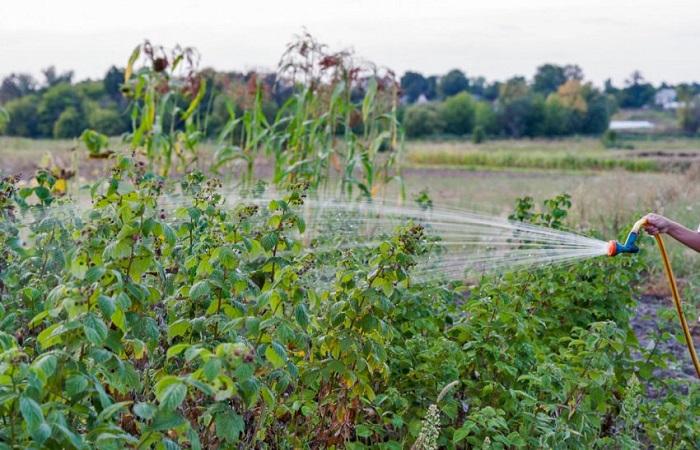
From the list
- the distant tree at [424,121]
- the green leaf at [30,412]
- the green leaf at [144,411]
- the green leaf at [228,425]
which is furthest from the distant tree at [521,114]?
the green leaf at [30,412]

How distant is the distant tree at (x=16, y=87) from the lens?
2408cm

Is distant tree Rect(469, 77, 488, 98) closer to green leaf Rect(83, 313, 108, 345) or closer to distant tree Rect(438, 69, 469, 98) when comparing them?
distant tree Rect(438, 69, 469, 98)

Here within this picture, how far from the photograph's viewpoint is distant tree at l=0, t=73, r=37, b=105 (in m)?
24.1

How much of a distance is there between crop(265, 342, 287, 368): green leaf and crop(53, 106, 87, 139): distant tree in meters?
19.7

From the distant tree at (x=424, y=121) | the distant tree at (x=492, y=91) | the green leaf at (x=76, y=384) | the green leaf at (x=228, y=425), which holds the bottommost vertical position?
the distant tree at (x=424, y=121)

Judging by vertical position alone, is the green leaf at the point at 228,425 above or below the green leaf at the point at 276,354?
below

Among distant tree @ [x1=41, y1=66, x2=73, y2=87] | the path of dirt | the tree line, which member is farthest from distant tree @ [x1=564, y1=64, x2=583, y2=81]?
the path of dirt

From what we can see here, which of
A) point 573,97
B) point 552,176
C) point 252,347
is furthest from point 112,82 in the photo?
point 573,97

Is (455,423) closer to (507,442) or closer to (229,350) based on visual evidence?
(507,442)

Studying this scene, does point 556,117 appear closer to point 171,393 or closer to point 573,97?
point 573,97

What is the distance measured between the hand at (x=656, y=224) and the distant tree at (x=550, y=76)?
43.2m

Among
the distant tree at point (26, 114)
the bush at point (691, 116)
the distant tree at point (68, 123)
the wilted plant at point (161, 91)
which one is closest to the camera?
the wilted plant at point (161, 91)

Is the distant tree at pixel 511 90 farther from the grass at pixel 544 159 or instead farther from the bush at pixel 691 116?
the grass at pixel 544 159

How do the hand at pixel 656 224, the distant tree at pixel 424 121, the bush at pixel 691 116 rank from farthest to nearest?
the bush at pixel 691 116, the distant tree at pixel 424 121, the hand at pixel 656 224
